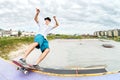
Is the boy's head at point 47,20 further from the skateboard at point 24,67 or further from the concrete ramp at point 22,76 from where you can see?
the concrete ramp at point 22,76

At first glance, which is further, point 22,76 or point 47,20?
point 47,20

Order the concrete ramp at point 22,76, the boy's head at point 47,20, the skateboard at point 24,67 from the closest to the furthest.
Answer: the concrete ramp at point 22,76 → the skateboard at point 24,67 → the boy's head at point 47,20

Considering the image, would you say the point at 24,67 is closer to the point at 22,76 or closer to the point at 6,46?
the point at 22,76

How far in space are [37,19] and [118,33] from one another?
11582 centimetres

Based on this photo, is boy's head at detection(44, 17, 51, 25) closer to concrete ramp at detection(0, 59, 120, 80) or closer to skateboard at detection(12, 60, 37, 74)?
skateboard at detection(12, 60, 37, 74)

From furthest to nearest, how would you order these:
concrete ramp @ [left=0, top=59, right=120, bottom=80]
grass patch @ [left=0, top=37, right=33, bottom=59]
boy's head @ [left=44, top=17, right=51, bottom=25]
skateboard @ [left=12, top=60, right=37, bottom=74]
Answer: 1. grass patch @ [left=0, top=37, right=33, bottom=59]
2. boy's head @ [left=44, top=17, right=51, bottom=25]
3. skateboard @ [left=12, top=60, right=37, bottom=74]
4. concrete ramp @ [left=0, top=59, right=120, bottom=80]

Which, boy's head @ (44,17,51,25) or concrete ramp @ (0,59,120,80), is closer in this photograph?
concrete ramp @ (0,59,120,80)

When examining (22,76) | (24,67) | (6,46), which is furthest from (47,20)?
(6,46)

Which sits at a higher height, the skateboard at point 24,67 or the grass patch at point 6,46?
the skateboard at point 24,67

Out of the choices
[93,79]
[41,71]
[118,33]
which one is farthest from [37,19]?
[118,33]

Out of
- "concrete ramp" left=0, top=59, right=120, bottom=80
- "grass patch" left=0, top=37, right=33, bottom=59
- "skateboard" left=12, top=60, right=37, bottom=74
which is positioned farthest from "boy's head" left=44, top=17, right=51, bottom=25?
"grass patch" left=0, top=37, right=33, bottom=59

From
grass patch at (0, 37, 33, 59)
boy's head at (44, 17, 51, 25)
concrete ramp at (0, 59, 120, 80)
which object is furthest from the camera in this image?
grass patch at (0, 37, 33, 59)

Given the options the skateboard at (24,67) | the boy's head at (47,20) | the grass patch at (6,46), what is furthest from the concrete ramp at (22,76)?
the grass patch at (6,46)

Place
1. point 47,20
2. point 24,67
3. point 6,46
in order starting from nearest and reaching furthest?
point 24,67, point 47,20, point 6,46
